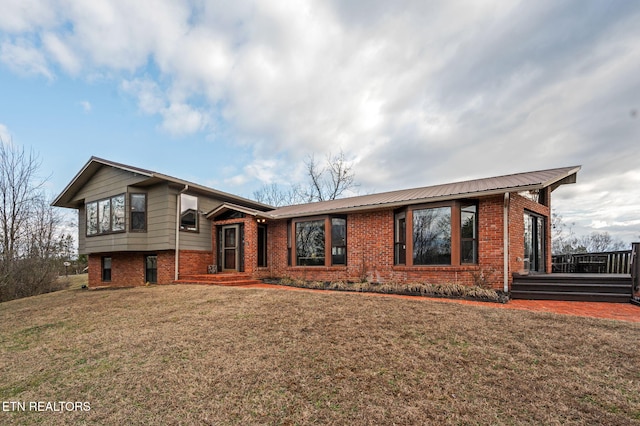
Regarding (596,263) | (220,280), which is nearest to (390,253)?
(220,280)

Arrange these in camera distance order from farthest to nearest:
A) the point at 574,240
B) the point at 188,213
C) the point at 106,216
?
the point at 574,240
the point at 106,216
the point at 188,213

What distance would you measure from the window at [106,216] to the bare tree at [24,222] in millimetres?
4771

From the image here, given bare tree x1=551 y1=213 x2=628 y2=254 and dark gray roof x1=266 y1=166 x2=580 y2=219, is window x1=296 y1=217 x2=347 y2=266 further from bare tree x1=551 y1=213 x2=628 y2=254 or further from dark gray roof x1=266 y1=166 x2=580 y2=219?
bare tree x1=551 y1=213 x2=628 y2=254

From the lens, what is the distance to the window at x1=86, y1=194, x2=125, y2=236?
12516 mm

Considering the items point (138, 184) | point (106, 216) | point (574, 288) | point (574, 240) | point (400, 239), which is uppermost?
point (138, 184)

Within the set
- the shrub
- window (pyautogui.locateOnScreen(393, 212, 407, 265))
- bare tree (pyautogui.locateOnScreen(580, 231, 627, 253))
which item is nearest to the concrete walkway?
the shrub

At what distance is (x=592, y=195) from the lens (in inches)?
821

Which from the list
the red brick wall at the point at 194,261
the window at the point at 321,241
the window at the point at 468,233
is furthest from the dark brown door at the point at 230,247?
the window at the point at 468,233

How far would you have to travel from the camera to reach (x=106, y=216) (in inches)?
514

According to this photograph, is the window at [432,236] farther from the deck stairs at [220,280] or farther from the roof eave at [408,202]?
the deck stairs at [220,280]

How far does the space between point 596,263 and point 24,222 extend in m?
27.8

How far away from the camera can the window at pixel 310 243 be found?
37.0 ft

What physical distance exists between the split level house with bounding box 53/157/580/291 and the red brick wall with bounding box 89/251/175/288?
0.05 m

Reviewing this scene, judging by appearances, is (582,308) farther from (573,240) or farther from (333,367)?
(573,240)
